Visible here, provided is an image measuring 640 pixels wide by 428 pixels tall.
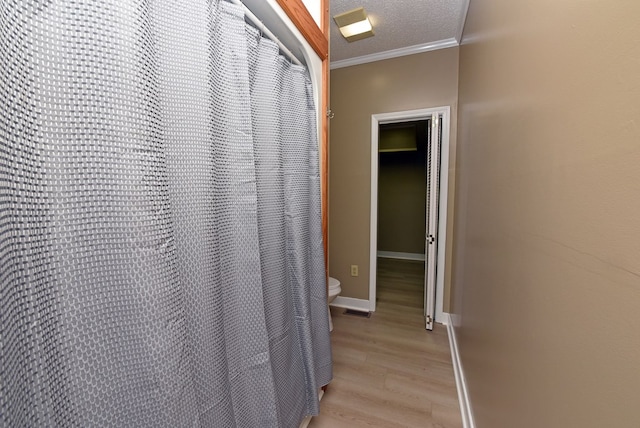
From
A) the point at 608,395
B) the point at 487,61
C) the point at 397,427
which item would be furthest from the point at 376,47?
the point at 397,427

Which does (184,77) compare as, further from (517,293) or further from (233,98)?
(517,293)

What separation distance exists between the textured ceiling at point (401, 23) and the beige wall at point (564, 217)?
1051 mm

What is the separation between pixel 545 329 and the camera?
0.59m

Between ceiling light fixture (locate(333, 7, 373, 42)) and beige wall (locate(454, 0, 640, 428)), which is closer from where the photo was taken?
beige wall (locate(454, 0, 640, 428))

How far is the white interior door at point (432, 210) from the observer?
2236 mm

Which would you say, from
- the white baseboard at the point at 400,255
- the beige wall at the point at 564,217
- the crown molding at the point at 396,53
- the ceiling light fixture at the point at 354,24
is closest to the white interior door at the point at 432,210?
the crown molding at the point at 396,53

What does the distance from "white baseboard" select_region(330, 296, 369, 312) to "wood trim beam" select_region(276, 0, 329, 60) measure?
2313 millimetres

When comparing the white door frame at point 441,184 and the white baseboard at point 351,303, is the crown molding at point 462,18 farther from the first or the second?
the white baseboard at point 351,303

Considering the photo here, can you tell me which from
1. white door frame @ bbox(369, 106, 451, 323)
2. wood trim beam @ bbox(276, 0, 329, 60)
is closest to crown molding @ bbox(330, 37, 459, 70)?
white door frame @ bbox(369, 106, 451, 323)

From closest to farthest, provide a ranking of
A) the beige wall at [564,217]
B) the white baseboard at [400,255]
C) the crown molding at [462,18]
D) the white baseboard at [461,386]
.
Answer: the beige wall at [564,217], the white baseboard at [461,386], the crown molding at [462,18], the white baseboard at [400,255]

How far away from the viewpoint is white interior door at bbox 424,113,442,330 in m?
2.24

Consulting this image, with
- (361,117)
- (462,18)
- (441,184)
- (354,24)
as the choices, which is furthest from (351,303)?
(462,18)

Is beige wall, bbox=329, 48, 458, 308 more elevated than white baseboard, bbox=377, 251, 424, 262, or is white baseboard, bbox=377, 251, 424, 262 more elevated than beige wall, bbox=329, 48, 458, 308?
beige wall, bbox=329, 48, 458, 308

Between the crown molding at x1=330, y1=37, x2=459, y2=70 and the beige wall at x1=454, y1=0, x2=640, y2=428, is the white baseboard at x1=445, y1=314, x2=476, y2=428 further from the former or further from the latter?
the crown molding at x1=330, y1=37, x2=459, y2=70
